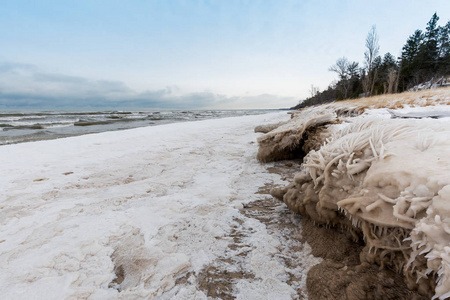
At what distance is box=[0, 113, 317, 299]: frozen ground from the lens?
1241 millimetres

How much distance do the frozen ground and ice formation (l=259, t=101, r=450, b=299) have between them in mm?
419

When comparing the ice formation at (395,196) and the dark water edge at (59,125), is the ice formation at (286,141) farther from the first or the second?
the dark water edge at (59,125)

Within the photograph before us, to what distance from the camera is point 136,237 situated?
1689mm

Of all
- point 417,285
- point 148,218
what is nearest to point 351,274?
point 417,285

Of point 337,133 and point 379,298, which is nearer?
point 379,298

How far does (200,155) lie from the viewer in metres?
4.51

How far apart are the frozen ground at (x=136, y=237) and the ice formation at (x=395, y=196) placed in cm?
42

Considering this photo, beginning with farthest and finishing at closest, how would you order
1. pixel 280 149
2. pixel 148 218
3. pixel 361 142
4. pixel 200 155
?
pixel 200 155 < pixel 280 149 < pixel 148 218 < pixel 361 142

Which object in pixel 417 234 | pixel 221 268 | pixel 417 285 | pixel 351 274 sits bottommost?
pixel 221 268

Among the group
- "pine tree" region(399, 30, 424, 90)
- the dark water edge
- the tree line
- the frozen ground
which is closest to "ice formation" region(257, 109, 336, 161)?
the frozen ground

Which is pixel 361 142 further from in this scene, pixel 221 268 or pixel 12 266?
pixel 12 266

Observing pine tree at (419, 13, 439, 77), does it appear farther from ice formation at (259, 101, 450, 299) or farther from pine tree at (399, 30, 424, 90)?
ice formation at (259, 101, 450, 299)

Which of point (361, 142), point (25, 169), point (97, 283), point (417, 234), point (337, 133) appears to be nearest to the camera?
point (417, 234)

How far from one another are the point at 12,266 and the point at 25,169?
2.79 metres
